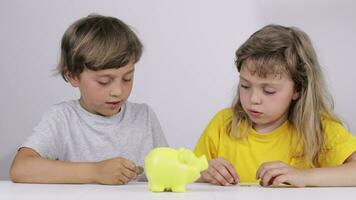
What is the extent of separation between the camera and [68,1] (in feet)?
6.93

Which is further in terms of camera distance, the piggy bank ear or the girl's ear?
the girl's ear

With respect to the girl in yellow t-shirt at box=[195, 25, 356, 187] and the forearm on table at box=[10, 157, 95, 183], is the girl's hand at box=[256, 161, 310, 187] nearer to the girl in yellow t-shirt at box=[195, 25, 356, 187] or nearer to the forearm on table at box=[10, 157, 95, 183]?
the girl in yellow t-shirt at box=[195, 25, 356, 187]

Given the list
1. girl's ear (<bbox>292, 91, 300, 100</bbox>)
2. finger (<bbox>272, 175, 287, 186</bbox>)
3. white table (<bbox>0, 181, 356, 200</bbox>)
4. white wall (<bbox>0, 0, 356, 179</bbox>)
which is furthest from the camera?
white wall (<bbox>0, 0, 356, 179</bbox>)

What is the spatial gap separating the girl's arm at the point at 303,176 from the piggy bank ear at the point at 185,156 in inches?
8.9

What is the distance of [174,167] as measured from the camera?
1.11 metres

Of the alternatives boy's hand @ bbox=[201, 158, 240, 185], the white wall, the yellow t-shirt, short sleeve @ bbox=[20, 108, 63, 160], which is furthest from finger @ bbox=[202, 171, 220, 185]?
the white wall

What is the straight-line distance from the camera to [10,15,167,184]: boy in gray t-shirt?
1336 mm

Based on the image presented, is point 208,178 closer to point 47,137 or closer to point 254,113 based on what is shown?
point 254,113

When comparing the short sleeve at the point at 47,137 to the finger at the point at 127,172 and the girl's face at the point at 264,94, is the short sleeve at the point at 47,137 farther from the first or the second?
the girl's face at the point at 264,94

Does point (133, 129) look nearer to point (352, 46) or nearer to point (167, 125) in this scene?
point (167, 125)

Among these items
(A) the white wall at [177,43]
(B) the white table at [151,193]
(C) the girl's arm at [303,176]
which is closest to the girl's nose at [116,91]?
(B) the white table at [151,193]

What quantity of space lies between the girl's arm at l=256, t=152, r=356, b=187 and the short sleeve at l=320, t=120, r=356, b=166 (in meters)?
0.13

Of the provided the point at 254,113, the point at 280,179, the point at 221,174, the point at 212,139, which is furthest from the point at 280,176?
the point at 212,139

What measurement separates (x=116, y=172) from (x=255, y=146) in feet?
1.34
